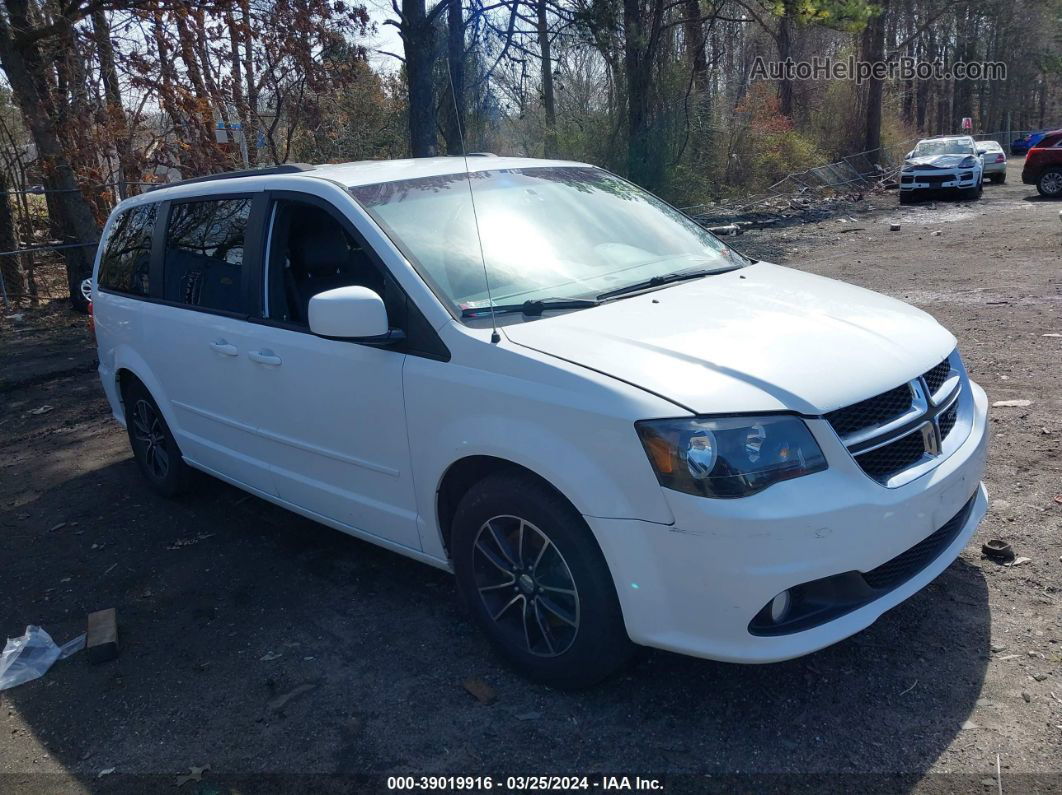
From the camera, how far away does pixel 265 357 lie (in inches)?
161

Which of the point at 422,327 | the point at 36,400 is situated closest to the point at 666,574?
the point at 422,327

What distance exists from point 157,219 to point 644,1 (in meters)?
18.3

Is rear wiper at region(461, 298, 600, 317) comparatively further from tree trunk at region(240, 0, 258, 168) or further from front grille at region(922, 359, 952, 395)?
tree trunk at region(240, 0, 258, 168)

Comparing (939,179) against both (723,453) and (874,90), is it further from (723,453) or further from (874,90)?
(723,453)

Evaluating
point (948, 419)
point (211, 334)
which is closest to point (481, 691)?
point (948, 419)

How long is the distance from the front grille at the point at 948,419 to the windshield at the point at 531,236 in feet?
4.11

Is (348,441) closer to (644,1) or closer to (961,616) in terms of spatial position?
(961,616)

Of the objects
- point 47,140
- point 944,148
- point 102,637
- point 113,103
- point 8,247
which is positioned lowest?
point 102,637

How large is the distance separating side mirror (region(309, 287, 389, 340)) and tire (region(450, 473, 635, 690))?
729mm

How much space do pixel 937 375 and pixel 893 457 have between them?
22.3 inches

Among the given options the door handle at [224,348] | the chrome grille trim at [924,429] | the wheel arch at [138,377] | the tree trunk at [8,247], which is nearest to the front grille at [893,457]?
the chrome grille trim at [924,429]

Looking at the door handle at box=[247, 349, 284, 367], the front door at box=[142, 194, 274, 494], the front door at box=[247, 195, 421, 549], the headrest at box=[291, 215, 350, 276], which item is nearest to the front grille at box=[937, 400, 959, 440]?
the front door at box=[247, 195, 421, 549]

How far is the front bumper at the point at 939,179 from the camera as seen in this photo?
23047mm

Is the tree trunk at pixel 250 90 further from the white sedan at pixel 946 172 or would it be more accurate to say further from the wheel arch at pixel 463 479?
the white sedan at pixel 946 172
